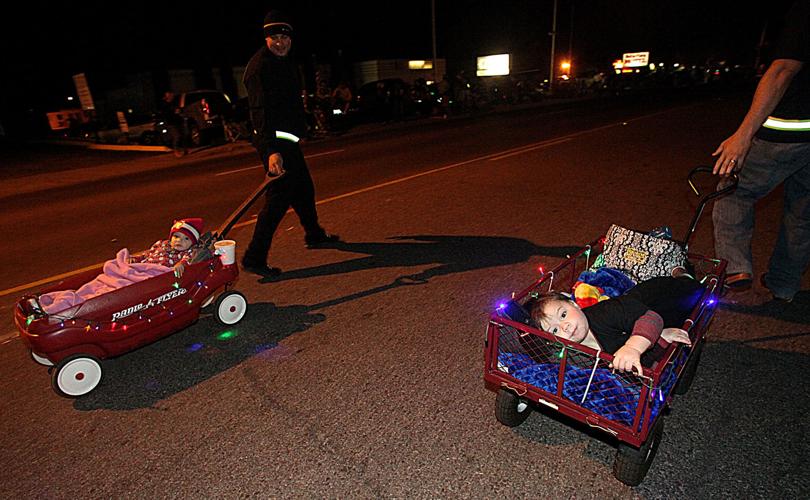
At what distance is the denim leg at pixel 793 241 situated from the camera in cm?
379

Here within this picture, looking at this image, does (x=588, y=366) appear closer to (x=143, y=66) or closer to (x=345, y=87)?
(x=345, y=87)

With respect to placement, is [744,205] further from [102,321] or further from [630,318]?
[102,321]

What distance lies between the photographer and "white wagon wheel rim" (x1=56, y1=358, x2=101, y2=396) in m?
3.07

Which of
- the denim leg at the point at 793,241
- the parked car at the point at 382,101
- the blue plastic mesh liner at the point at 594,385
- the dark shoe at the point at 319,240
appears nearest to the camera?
the blue plastic mesh liner at the point at 594,385

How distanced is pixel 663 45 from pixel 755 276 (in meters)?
74.4

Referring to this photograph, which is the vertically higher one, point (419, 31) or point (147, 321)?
point (419, 31)

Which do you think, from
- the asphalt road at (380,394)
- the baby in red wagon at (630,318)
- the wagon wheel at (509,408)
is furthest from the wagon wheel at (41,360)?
the baby in red wagon at (630,318)

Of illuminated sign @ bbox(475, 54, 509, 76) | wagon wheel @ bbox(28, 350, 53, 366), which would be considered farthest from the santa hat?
illuminated sign @ bbox(475, 54, 509, 76)

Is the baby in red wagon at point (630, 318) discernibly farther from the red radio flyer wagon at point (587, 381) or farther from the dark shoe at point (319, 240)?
the dark shoe at point (319, 240)

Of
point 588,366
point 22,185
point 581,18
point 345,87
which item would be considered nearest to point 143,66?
point 345,87

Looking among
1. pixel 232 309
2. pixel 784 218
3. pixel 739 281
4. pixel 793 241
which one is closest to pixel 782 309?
pixel 739 281

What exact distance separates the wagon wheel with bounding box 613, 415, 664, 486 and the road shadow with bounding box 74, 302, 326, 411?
2200 mm

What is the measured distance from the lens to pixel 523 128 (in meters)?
16.6

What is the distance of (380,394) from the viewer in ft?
10.00
